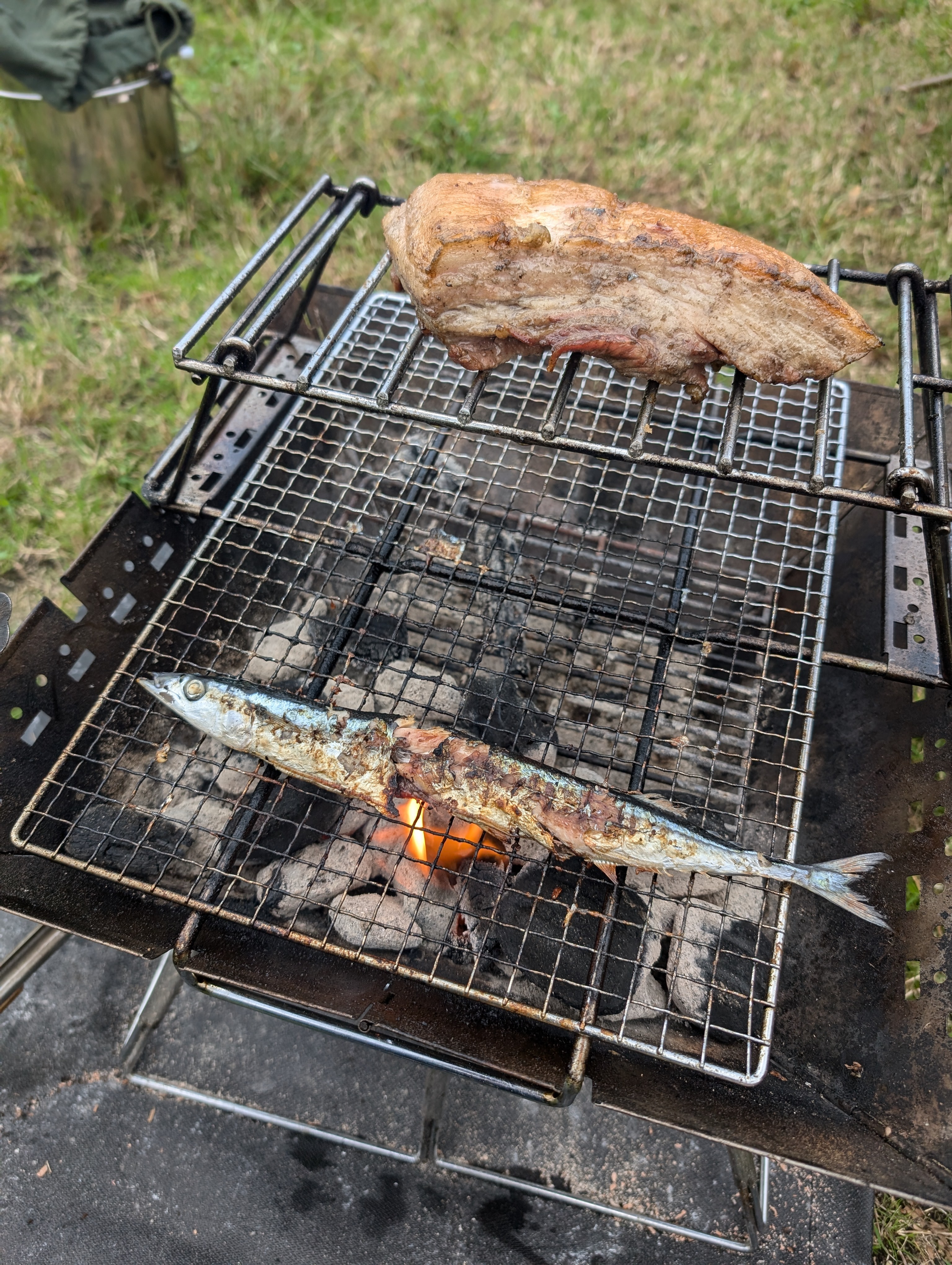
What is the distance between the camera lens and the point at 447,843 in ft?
9.11

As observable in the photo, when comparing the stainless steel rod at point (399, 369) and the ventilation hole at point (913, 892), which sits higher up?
the stainless steel rod at point (399, 369)

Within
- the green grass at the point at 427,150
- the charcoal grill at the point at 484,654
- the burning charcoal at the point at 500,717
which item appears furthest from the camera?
the green grass at the point at 427,150

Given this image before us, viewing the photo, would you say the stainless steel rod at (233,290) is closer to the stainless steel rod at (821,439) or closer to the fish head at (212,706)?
the fish head at (212,706)

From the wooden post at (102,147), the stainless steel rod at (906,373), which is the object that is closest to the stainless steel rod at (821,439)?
the stainless steel rod at (906,373)

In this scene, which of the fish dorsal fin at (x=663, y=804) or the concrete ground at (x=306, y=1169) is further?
the concrete ground at (x=306, y=1169)

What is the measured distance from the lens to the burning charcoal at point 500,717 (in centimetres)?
286

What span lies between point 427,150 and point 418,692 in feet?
17.0

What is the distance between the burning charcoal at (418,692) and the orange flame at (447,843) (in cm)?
35

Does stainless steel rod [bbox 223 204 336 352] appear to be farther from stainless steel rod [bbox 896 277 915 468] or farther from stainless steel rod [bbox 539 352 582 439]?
stainless steel rod [bbox 896 277 915 468]

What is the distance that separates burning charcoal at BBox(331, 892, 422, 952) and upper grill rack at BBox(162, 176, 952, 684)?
1.63 meters

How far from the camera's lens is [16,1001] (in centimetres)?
Answer: 315

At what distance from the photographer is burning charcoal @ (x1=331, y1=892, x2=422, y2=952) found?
260cm

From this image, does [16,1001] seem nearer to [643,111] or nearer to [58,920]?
[58,920]

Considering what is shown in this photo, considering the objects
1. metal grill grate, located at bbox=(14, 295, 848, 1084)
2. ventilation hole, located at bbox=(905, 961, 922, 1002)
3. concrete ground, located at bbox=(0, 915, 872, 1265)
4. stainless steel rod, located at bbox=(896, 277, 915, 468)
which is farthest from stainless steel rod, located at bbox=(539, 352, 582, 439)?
concrete ground, located at bbox=(0, 915, 872, 1265)
